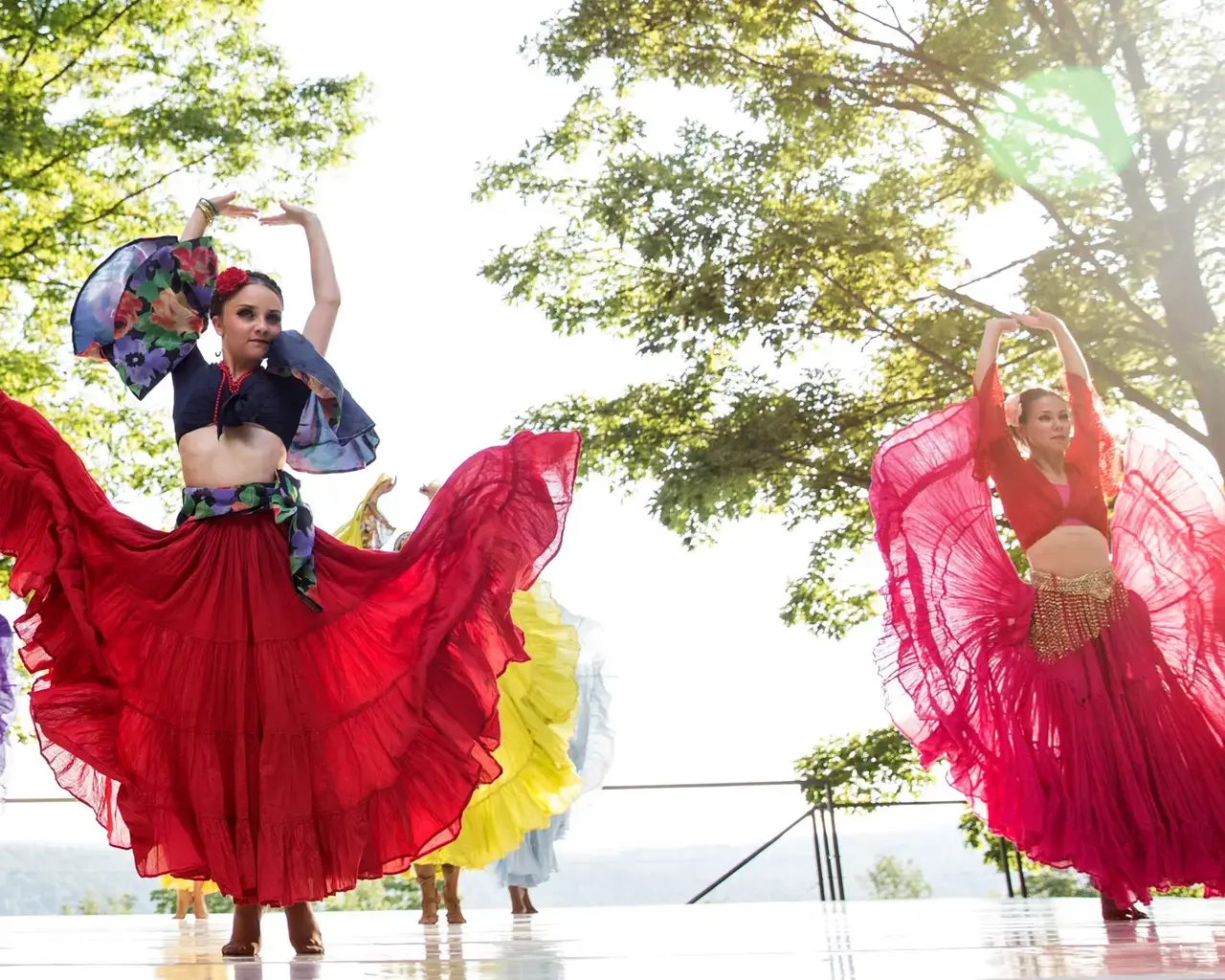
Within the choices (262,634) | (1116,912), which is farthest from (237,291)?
(1116,912)

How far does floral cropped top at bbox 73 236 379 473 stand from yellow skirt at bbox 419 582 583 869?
1908 millimetres

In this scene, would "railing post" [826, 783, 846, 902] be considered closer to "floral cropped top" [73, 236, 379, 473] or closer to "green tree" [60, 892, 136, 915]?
"green tree" [60, 892, 136, 915]

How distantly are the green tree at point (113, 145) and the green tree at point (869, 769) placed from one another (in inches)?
233

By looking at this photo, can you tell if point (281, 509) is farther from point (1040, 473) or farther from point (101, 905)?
point (101, 905)

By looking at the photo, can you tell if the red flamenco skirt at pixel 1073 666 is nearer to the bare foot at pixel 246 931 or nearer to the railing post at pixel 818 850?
the bare foot at pixel 246 931

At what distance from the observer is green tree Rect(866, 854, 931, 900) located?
959cm

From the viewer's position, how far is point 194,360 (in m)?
3.75

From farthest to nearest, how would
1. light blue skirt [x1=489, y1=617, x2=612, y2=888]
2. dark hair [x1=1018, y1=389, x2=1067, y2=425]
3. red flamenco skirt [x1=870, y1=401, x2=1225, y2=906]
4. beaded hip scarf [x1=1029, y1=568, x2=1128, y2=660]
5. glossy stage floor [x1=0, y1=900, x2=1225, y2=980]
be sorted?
light blue skirt [x1=489, y1=617, x2=612, y2=888] → dark hair [x1=1018, y1=389, x2=1067, y2=425] → beaded hip scarf [x1=1029, y1=568, x2=1128, y2=660] → red flamenco skirt [x1=870, y1=401, x2=1225, y2=906] → glossy stage floor [x1=0, y1=900, x2=1225, y2=980]


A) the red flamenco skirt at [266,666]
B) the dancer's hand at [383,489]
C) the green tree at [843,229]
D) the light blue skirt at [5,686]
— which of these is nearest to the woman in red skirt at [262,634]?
the red flamenco skirt at [266,666]

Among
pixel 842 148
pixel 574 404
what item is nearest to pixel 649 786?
pixel 574 404

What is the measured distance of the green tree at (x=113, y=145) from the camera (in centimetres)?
1145

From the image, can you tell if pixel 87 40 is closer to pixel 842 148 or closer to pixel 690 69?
pixel 690 69

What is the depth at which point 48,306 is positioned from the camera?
38.0 ft

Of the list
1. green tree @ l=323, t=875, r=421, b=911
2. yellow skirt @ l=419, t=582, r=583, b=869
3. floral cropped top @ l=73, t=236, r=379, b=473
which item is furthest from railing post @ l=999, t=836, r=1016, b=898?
floral cropped top @ l=73, t=236, r=379, b=473
